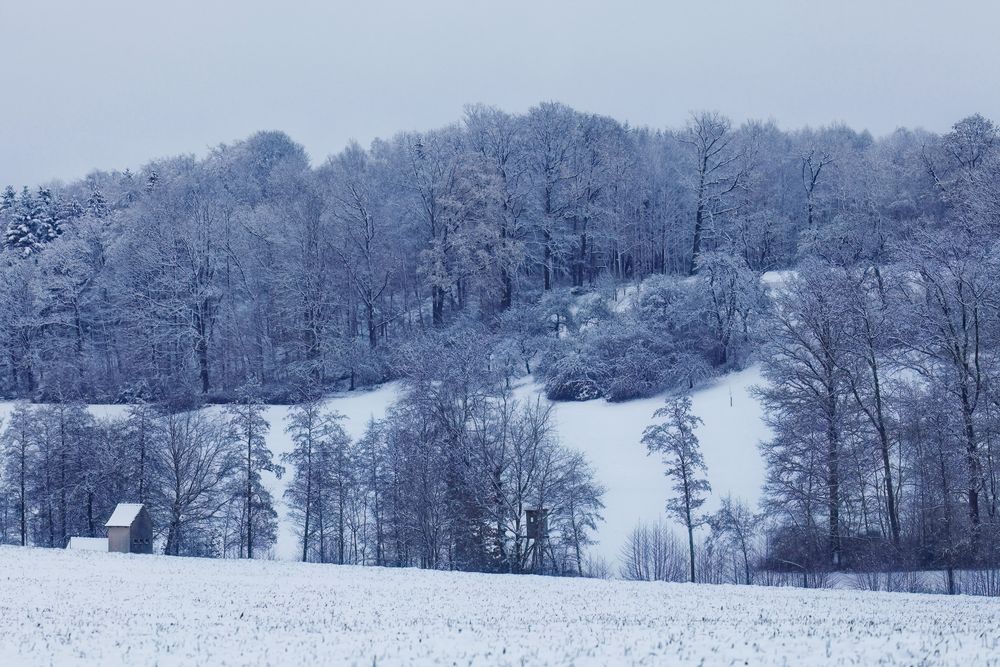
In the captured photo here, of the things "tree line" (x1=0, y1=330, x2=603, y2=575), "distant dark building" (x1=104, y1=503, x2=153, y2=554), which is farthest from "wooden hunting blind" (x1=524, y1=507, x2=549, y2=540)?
"distant dark building" (x1=104, y1=503, x2=153, y2=554)

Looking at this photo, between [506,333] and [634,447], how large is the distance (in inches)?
649

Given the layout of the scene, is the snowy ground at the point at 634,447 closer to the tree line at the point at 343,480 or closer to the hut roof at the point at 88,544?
the tree line at the point at 343,480

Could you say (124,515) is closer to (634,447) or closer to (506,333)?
(634,447)

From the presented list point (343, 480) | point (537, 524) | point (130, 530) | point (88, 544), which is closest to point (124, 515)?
point (130, 530)

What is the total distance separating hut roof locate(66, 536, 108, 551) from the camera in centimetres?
3771

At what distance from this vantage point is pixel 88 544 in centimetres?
3819

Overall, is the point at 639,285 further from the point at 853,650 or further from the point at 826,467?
the point at 853,650

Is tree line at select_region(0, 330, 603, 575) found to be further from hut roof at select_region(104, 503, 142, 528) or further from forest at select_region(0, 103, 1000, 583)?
hut roof at select_region(104, 503, 142, 528)

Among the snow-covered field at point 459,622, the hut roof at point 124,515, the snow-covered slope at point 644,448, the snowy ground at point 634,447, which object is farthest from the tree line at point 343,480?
the snow-covered field at point 459,622

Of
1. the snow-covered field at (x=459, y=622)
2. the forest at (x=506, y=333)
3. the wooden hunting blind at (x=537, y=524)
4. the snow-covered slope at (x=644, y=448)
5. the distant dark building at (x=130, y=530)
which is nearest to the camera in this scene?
the snow-covered field at (x=459, y=622)

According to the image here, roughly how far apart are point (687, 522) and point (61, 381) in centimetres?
4579

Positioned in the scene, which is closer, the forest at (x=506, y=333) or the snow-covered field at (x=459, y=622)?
the snow-covered field at (x=459, y=622)

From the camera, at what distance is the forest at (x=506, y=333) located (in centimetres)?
3241

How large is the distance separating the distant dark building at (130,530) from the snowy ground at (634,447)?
5.90m
